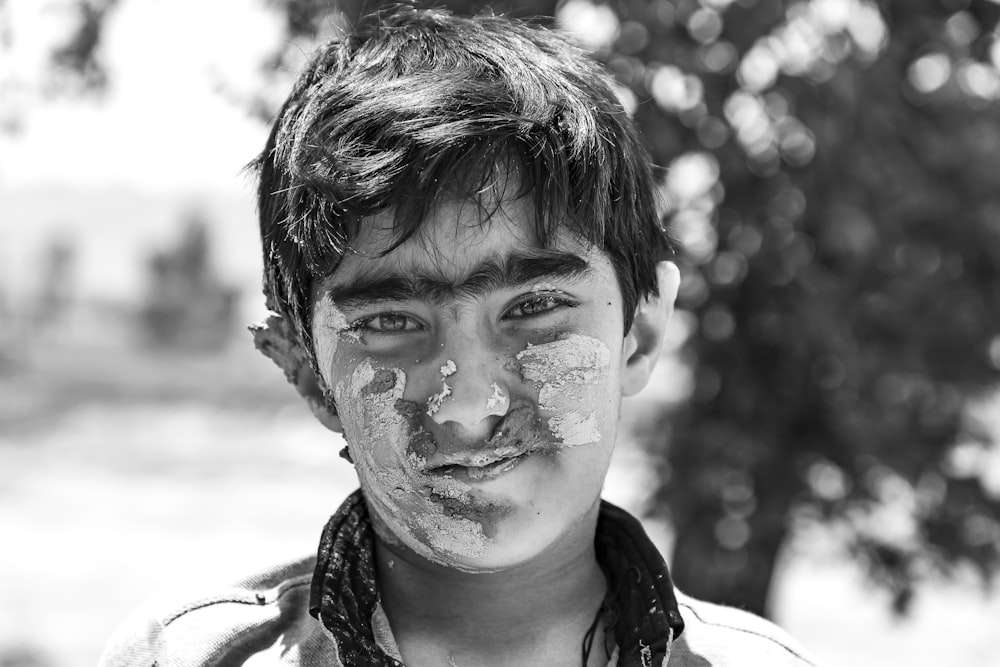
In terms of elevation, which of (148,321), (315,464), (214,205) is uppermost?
(214,205)

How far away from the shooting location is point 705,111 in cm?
288

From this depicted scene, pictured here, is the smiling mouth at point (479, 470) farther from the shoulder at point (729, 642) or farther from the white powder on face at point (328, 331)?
the shoulder at point (729, 642)

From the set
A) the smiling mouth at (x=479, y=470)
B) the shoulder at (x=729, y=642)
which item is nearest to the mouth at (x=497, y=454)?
the smiling mouth at (x=479, y=470)

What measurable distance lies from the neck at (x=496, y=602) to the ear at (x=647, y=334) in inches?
9.2

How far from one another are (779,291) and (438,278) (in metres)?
1.92

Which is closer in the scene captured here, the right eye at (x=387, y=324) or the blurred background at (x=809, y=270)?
the right eye at (x=387, y=324)

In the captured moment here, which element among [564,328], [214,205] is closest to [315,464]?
[564,328]

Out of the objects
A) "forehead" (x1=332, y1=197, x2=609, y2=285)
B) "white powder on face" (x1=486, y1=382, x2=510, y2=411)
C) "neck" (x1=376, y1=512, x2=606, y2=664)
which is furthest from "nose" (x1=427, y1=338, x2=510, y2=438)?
"neck" (x1=376, y1=512, x2=606, y2=664)

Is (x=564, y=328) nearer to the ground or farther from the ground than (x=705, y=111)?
nearer to the ground

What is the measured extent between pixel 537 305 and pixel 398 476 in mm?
308

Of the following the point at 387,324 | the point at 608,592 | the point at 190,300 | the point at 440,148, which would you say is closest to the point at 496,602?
the point at 608,592

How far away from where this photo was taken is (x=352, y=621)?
1576 millimetres

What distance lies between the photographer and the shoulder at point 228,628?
5.42ft

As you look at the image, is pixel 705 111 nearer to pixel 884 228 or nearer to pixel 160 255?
pixel 884 228
